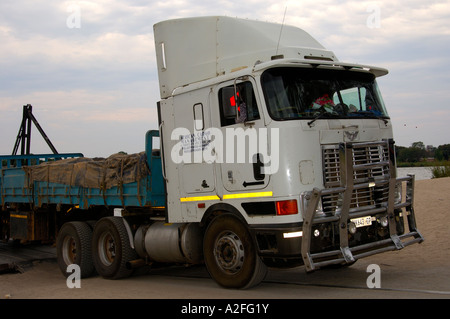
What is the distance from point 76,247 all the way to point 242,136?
4818 mm

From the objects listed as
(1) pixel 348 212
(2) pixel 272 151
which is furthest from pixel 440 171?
(2) pixel 272 151

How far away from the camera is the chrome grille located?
7.25 meters

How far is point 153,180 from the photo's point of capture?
908 centimetres

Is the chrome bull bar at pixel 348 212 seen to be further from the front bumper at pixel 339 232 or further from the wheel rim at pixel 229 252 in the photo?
the wheel rim at pixel 229 252

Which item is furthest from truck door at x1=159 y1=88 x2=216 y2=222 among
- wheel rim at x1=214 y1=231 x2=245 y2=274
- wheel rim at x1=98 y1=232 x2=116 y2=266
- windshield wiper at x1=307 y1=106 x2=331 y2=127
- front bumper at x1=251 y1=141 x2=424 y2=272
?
wheel rim at x1=98 y1=232 x2=116 y2=266

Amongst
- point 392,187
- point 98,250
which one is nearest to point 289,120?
point 392,187

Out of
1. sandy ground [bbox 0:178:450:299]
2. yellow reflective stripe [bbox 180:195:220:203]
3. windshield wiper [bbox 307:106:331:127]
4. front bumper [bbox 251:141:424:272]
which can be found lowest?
sandy ground [bbox 0:178:450:299]

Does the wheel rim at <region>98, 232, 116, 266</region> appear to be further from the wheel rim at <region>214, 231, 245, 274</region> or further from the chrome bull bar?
the chrome bull bar

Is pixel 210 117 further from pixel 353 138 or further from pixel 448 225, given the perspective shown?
pixel 448 225

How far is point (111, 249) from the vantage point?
1002 cm

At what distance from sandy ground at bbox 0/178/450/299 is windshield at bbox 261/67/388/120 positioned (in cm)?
249

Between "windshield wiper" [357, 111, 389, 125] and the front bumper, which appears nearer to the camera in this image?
the front bumper

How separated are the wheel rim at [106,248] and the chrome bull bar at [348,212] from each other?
446cm

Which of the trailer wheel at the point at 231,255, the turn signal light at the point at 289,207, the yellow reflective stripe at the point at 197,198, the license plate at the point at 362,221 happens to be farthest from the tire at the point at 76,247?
the license plate at the point at 362,221
